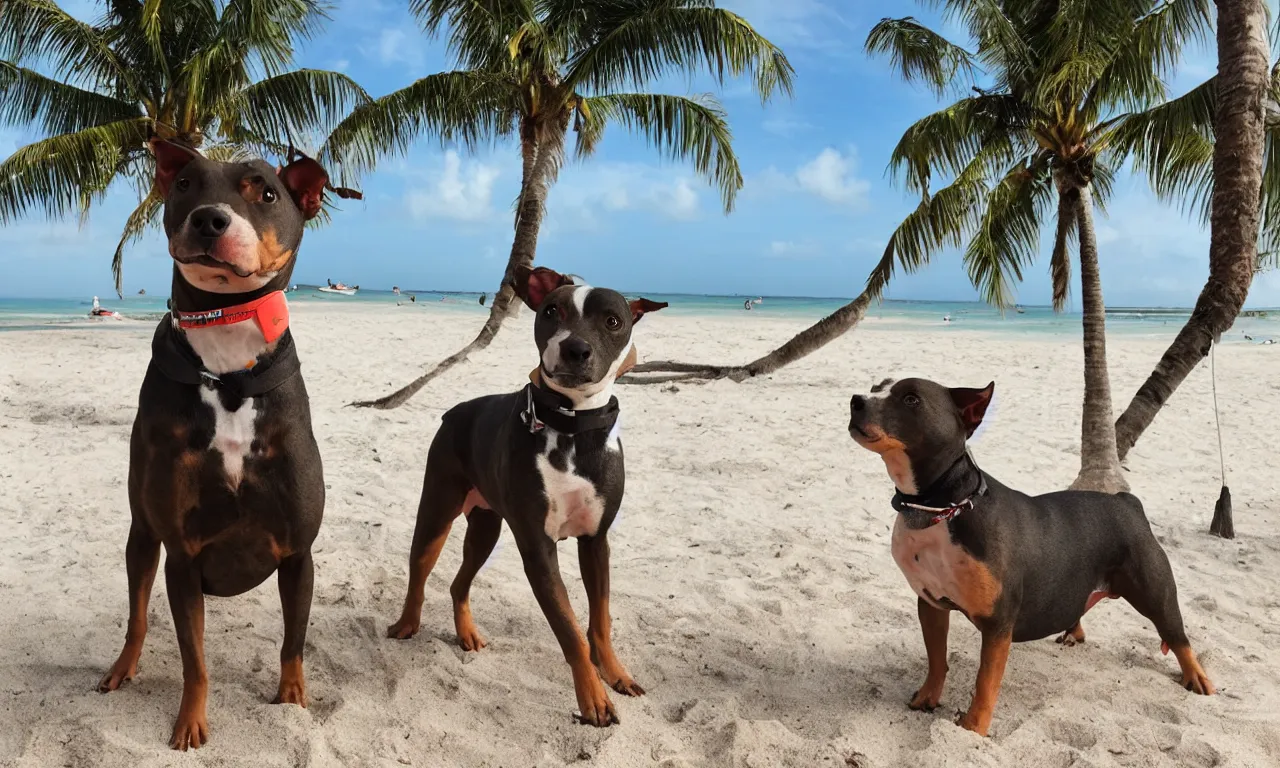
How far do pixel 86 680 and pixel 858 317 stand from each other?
10903 mm

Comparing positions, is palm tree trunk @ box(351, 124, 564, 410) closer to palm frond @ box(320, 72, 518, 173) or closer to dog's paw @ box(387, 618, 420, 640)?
palm frond @ box(320, 72, 518, 173)

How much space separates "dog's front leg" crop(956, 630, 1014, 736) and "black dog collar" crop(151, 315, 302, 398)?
2.72 metres

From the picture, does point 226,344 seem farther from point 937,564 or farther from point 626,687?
point 937,564

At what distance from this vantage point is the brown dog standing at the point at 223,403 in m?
2.71

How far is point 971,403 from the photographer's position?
321 cm

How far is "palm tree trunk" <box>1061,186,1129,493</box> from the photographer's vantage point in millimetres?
7512

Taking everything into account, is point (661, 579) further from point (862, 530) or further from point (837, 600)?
point (862, 530)

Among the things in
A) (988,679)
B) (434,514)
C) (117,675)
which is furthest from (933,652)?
(117,675)

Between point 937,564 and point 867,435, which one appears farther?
point 937,564

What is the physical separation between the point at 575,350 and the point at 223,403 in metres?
1.16

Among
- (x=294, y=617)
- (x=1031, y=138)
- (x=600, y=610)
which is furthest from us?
(x=1031, y=138)

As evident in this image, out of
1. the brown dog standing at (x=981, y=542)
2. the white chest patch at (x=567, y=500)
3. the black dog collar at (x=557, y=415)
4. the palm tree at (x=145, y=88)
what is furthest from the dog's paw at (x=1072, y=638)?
the palm tree at (x=145, y=88)

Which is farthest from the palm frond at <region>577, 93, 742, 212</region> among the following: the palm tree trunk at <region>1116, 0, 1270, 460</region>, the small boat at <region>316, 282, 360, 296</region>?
the small boat at <region>316, 282, 360, 296</region>

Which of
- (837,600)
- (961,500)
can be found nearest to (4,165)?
(837,600)
